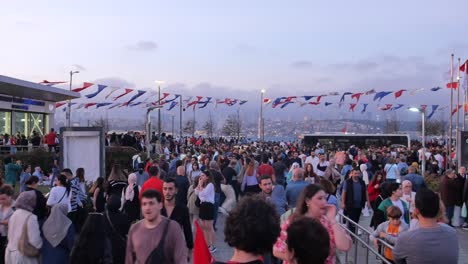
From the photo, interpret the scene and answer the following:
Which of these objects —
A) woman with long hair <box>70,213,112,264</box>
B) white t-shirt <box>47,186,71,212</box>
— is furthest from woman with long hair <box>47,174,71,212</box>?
woman with long hair <box>70,213,112,264</box>

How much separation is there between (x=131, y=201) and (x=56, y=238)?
2848 millimetres

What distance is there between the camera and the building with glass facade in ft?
99.7

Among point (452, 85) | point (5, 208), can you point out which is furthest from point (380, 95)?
point (5, 208)

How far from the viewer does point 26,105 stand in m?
35.5

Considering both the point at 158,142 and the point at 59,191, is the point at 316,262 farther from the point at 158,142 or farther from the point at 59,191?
the point at 158,142

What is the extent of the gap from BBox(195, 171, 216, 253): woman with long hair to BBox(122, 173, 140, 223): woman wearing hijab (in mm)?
1412

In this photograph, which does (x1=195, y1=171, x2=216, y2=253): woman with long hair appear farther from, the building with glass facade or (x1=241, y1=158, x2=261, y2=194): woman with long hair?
the building with glass facade

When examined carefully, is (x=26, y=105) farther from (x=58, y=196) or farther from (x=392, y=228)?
(x=392, y=228)

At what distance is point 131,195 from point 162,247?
184 inches

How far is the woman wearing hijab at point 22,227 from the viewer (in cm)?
646

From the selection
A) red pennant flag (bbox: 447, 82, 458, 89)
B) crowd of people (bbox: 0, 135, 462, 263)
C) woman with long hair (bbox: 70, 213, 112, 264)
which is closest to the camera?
crowd of people (bbox: 0, 135, 462, 263)

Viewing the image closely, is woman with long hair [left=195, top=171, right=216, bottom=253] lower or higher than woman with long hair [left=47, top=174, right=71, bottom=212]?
lower

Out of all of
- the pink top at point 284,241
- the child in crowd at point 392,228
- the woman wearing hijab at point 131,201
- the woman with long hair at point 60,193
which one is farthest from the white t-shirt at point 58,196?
the pink top at point 284,241

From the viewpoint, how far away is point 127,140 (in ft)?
101
